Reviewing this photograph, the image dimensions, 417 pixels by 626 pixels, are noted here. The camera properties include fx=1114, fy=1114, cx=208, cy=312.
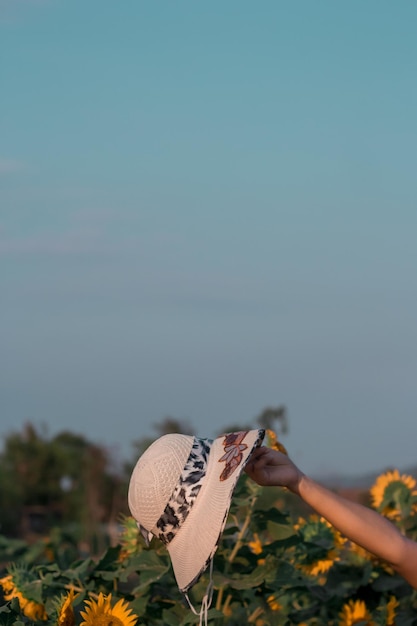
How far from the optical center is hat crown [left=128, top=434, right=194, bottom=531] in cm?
229

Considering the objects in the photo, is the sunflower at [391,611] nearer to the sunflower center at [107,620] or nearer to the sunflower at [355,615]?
the sunflower at [355,615]

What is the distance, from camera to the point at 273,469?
2299 millimetres

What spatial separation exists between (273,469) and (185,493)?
19 centimetres

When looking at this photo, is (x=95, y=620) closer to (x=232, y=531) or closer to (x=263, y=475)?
(x=263, y=475)

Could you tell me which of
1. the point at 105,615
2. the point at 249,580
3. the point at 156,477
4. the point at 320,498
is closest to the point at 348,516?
the point at 320,498

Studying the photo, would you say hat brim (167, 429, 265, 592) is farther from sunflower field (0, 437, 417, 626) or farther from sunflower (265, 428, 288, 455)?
sunflower (265, 428, 288, 455)

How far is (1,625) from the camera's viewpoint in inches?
95.5

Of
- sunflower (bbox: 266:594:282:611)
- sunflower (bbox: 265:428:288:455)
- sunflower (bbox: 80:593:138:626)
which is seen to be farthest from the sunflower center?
sunflower (bbox: 266:594:282:611)

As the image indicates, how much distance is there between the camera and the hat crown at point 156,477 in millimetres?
2295

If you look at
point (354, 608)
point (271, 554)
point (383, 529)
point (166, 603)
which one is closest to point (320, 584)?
point (354, 608)

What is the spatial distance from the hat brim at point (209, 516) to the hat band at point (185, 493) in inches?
0.5

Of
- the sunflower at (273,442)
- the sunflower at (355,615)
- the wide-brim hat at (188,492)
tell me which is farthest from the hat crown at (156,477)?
the sunflower at (355,615)

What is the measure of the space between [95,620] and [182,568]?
0.71 feet

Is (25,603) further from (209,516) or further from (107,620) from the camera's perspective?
(209,516)
